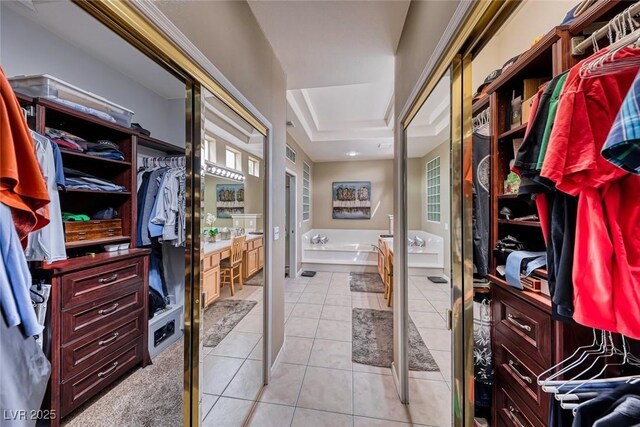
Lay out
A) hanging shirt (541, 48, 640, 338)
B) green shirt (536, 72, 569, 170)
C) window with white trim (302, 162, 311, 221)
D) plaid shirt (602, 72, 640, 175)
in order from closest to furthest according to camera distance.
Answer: plaid shirt (602, 72, 640, 175)
hanging shirt (541, 48, 640, 338)
green shirt (536, 72, 569, 170)
window with white trim (302, 162, 311, 221)

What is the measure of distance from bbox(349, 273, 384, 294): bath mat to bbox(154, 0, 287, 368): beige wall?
213 cm

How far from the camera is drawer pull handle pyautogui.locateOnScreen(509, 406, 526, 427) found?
985 millimetres

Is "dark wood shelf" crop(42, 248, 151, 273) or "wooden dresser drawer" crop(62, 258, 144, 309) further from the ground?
"dark wood shelf" crop(42, 248, 151, 273)

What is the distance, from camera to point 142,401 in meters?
1.45

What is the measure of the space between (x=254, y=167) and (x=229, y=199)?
1.26ft

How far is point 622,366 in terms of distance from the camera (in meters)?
0.73

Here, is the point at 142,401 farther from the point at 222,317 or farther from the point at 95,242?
the point at 95,242

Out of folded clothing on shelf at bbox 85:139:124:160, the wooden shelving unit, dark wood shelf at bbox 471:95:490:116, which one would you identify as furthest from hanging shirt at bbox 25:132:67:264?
dark wood shelf at bbox 471:95:490:116

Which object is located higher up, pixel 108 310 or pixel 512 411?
pixel 108 310

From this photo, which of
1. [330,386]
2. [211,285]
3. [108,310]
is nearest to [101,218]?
[108,310]

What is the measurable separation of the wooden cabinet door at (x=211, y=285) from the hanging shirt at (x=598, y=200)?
4.79 ft

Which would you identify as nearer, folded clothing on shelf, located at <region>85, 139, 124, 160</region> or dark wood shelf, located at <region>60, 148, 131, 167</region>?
dark wood shelf, located at <region>60, 148, 131, 167</region>

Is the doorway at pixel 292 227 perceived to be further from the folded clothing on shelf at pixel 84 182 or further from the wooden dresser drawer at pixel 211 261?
the wooden dresser drawer at pixel 211 261

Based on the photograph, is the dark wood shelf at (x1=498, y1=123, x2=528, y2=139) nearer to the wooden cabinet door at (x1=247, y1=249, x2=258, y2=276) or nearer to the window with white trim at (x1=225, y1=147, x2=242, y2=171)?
the window with white trim at (x1=225, y1=147, x2=242, y2=171)
